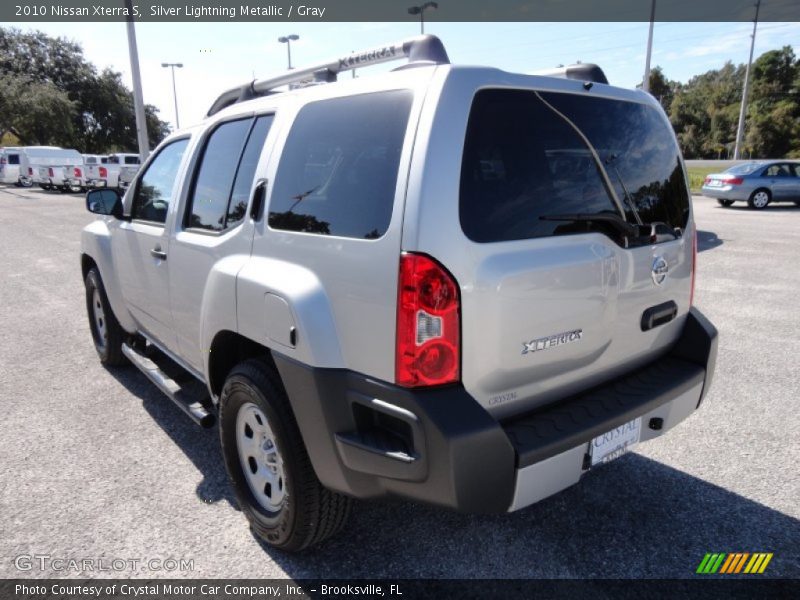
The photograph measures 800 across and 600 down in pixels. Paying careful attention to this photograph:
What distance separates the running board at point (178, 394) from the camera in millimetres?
3037

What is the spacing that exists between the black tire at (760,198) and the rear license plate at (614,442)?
19047mm

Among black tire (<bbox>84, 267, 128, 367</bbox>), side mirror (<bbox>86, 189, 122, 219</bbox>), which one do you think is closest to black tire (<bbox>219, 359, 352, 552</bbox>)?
side mirror (<bbox>86, 189, 122, 219</bbox>)

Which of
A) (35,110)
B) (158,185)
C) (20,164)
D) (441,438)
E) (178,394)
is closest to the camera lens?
(441,438)

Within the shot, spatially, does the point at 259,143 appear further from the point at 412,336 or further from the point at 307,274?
the point at 412,336

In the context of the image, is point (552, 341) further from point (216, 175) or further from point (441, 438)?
point (216, 175)

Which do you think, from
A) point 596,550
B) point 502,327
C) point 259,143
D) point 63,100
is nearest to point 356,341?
point 502,327

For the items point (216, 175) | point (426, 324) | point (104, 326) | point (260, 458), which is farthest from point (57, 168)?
point (426, 324)

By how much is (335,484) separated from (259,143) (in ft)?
5.26

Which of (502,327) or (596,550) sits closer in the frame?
(502,327)

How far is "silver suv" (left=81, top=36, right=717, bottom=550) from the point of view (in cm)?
193

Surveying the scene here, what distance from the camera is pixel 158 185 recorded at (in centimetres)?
379

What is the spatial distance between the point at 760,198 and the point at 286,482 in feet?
66.1

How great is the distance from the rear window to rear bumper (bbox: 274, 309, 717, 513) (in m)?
0.63

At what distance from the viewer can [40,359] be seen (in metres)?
5.21
